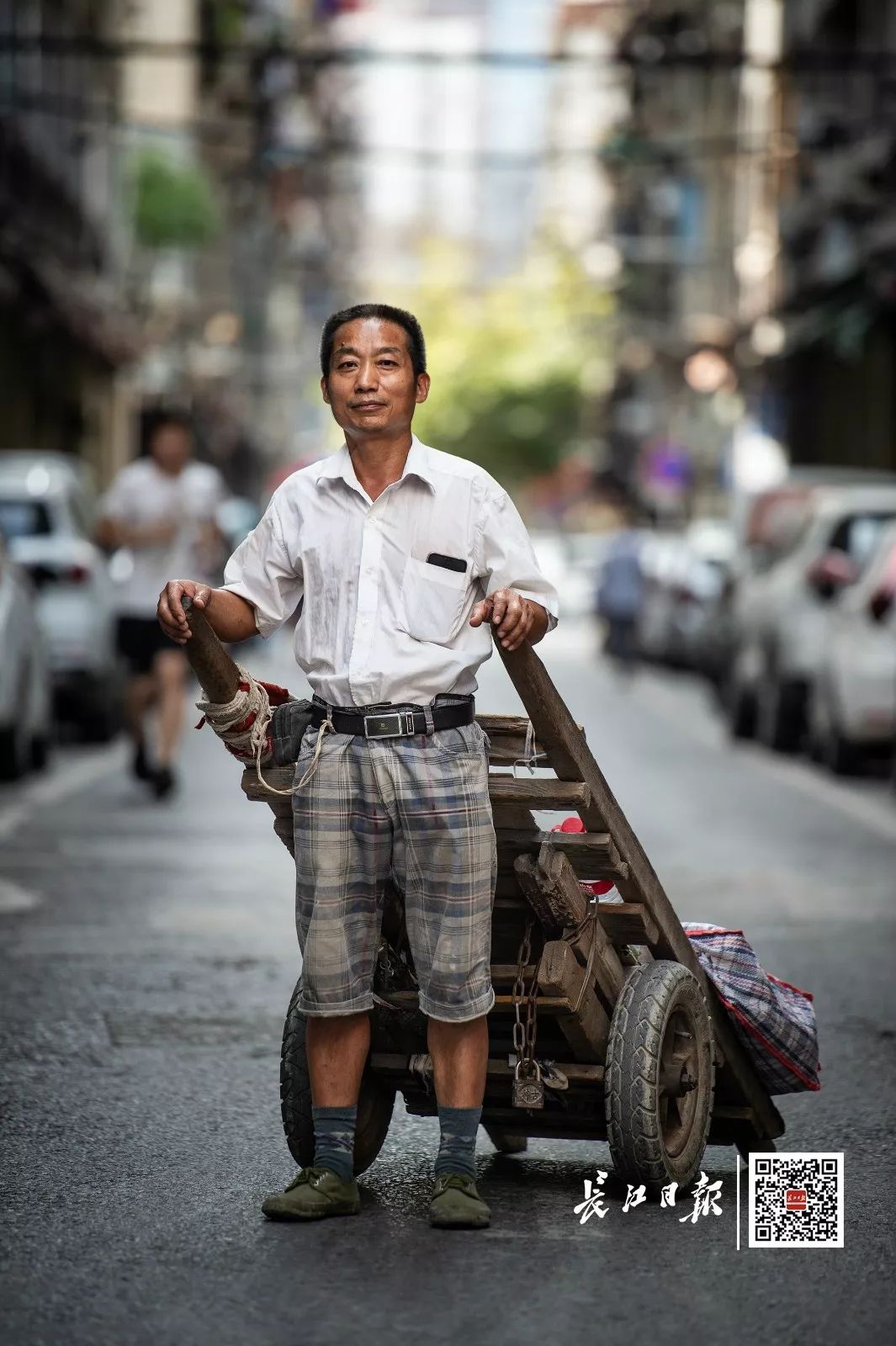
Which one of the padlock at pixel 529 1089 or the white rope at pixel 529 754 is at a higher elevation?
the white rope at pixel 529 754

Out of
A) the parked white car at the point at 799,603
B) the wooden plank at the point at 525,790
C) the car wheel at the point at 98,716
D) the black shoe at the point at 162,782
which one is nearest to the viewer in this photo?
the wooden plank at the point at 525,790

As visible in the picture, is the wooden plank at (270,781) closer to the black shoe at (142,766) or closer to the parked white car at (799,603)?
the black shoe at (142,766)

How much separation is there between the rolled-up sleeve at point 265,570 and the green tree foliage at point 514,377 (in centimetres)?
9227

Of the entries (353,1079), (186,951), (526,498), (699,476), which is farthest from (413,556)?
(526,498)

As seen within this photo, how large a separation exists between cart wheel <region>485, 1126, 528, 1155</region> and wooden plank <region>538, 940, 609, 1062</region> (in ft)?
1.93

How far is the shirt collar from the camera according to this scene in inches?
202

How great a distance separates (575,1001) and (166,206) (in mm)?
38635

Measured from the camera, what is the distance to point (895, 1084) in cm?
685

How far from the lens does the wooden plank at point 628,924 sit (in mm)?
5340

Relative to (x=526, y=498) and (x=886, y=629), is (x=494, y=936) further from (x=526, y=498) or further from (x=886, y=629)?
(x=526, y=498)

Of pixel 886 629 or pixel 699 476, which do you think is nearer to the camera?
pixel 886 629

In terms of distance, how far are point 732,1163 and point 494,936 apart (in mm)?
1003

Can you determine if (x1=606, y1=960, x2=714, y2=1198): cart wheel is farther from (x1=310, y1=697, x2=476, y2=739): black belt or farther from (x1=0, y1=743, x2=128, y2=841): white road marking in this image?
(x1=0, y1=743, x2=128, y2=841): white road marking

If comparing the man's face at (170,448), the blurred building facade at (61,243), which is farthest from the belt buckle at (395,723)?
the blurred building facade at (61,243)
